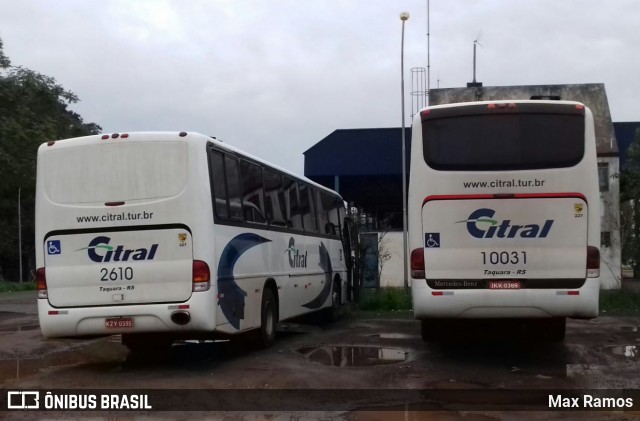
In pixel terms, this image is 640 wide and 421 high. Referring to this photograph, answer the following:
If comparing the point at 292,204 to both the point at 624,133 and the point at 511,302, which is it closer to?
the point at 511,302

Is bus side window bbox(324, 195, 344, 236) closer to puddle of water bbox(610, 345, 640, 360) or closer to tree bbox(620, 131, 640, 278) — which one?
puddle of water bbox(610, 345, 640, 360)

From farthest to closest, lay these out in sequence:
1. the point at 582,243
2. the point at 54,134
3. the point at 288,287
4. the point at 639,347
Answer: the point at 54,134 → the point at 288,287 → the point at 639,347 → the point at 582,243

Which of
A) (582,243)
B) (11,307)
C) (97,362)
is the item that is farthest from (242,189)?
(11,307)

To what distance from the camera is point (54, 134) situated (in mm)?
19922

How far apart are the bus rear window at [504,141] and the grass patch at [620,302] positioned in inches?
375

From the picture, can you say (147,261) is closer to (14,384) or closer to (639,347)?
(14,384)

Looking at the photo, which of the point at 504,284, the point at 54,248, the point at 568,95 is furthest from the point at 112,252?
the point at 568,95

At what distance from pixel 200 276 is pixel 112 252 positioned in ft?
4.00

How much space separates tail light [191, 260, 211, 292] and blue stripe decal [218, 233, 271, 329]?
30 centimetres

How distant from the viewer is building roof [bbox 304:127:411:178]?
42125mm

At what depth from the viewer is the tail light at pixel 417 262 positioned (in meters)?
10.0

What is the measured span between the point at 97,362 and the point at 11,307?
13149 millimetres

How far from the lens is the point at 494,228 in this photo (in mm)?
9875

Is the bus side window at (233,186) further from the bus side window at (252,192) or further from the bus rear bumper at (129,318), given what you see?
the bus rear bumper at (129,318)
